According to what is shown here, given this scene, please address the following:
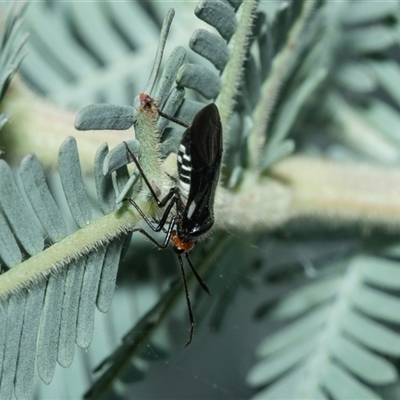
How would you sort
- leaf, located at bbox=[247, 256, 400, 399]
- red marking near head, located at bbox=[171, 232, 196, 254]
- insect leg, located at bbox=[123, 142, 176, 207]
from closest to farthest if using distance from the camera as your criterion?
insect leg, located at bbox=[123, 142, 176, 207] → red marking near head, located at bbox=[171, 232, 196, 254] → leaf, located at bbox=[247, 256, 400, 399]

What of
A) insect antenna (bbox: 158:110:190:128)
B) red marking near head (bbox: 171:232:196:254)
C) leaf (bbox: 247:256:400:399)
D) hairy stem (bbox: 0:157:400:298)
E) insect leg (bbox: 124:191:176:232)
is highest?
insect antenna (bbox: 158:110:190:128)

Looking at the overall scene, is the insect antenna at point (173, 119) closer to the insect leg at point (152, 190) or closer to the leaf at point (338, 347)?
the insect leg at point (152, 190)

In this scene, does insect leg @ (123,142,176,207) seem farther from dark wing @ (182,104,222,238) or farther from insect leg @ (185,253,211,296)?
insect leg @ (185,253,211,296)

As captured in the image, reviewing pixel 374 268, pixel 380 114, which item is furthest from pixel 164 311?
pixel 380 114

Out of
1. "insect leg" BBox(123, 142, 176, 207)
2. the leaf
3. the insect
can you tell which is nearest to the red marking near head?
the insect

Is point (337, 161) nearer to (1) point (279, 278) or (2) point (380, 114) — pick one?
(2) point (380, 114)

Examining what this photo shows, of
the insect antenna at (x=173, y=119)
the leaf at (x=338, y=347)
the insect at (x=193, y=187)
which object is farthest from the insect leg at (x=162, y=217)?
the leaf at (x=338, y=347)

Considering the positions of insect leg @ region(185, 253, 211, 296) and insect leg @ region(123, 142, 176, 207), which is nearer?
insect leg @ region(123, 142, 176, 207)

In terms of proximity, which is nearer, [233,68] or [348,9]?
[233,68]
